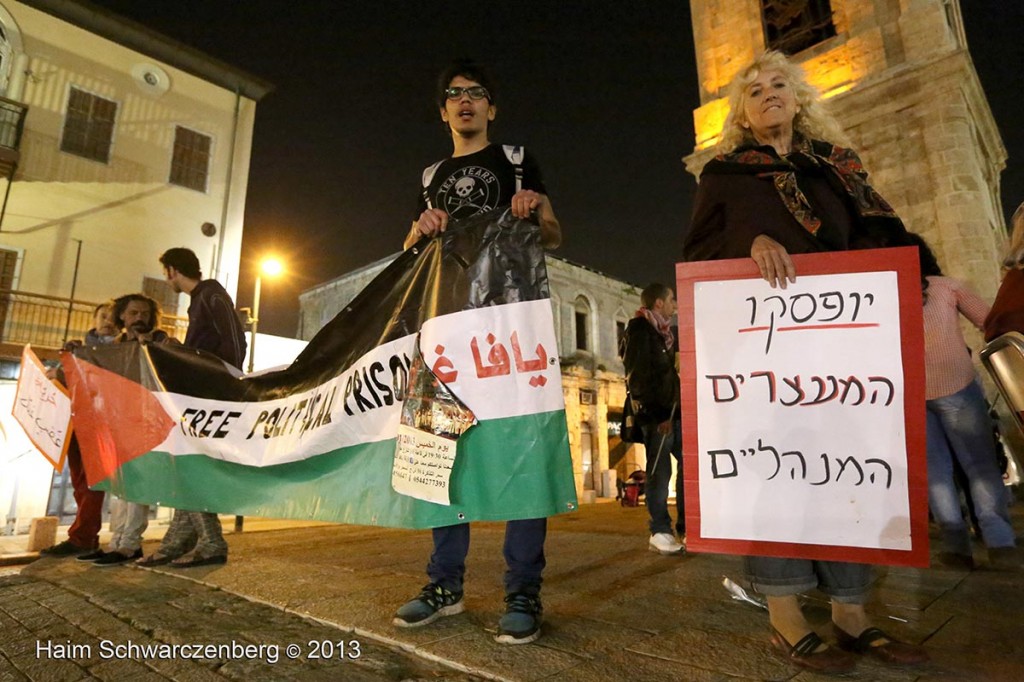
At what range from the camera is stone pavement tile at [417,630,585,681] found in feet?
5.42

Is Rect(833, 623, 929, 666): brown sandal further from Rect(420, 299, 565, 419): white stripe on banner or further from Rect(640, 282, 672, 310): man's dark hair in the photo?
Rect(640, 282, 672, 310): man's dark hair

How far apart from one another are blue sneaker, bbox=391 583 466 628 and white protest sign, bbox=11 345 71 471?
12.6 ft

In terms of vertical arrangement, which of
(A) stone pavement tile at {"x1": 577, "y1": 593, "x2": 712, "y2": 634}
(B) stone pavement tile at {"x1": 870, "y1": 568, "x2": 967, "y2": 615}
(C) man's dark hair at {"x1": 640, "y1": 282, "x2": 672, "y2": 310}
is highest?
(C) man's dark hair at {"x1": 640, "y1": 282, "x2": 672, "y2": 310}

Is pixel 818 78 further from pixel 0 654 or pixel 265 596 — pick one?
pixel 0 654

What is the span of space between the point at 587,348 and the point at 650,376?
67.4 ft

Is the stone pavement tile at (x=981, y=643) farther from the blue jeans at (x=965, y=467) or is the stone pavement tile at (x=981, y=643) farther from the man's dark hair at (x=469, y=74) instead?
the man's dark hair at (x=469, y=74)

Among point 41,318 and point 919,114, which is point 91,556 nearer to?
point 41,318

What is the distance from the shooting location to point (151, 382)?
3.96m

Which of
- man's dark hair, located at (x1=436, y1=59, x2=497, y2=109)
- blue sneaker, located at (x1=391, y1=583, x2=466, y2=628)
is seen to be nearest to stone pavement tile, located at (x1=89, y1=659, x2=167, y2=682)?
blue sneaker, located at (x1=391, y1=583, x2=466, y2=628)

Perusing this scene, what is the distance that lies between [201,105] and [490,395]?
18.4 m

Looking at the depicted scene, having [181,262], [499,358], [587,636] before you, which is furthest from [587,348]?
[587,636]


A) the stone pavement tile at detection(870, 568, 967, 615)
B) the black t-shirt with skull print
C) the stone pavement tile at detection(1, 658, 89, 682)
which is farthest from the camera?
the black t-shirt with skull print

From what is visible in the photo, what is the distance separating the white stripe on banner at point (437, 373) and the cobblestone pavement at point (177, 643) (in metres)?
0.77

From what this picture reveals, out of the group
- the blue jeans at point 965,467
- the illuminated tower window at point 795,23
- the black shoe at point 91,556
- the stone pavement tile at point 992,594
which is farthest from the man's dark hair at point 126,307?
the illuminated tower window at point 795,23
